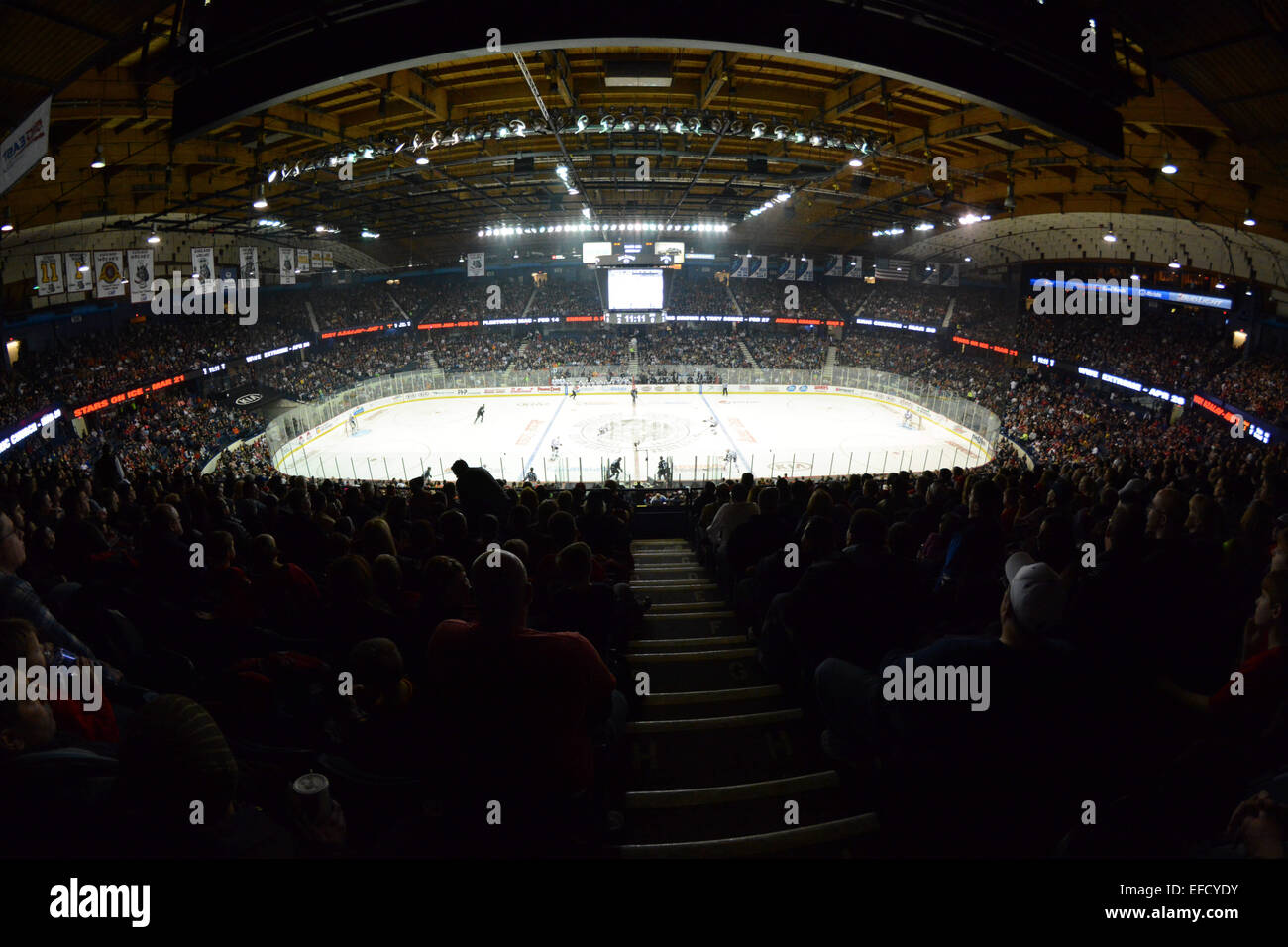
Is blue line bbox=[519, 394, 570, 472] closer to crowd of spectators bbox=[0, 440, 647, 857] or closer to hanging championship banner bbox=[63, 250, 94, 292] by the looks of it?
hanging championship banner bbox=[63, 250, 94, 292]

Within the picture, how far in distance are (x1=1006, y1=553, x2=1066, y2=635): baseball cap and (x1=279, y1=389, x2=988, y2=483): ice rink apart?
21047 millimetres

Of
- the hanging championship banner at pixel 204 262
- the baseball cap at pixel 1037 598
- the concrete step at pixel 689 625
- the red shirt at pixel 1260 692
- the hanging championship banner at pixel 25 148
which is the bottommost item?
the concrete step at pixel 689 625

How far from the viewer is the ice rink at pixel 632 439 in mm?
29234

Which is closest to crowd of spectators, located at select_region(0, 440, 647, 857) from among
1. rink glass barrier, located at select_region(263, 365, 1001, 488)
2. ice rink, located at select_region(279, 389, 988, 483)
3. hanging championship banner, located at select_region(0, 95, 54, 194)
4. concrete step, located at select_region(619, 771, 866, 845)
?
concrete step, located at select_region(619, 771, 866, 845)

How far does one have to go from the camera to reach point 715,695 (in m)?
4.40

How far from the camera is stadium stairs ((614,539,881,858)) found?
2.89 meters

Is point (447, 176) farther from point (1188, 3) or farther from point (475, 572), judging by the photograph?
point (475, 572)

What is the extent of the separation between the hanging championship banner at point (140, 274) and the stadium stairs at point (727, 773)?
2872 centimetres

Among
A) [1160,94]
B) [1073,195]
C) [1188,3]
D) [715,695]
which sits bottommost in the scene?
[715,695]

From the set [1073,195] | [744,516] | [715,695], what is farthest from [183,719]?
[1073,195]

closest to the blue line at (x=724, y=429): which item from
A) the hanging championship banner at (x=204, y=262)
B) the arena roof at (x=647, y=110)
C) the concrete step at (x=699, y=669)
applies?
the arena roof at (x=647, y=110)

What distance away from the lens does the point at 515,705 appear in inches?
87.1

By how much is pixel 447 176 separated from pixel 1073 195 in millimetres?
24948

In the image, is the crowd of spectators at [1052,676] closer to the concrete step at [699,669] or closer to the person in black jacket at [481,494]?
the concrete step at [699,669]
